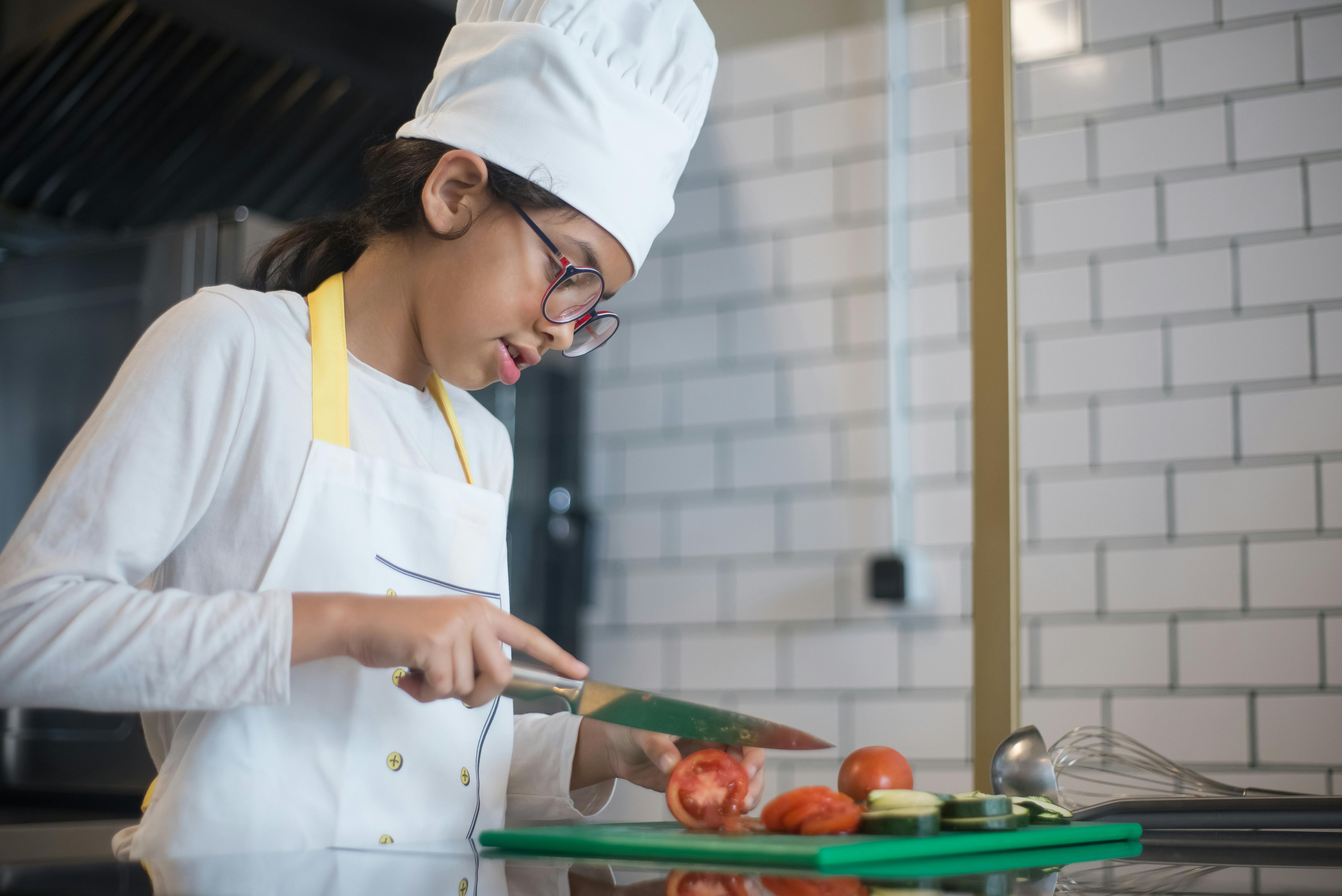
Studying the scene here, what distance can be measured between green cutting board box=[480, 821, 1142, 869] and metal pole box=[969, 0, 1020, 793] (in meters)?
0.16

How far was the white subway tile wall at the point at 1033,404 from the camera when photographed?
183cm

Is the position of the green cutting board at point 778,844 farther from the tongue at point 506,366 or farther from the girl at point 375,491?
the tongue at point 506,366

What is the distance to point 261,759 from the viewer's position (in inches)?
33.2

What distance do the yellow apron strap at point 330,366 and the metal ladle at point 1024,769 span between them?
1.85ft

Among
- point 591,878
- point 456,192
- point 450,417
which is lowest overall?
point 591,878

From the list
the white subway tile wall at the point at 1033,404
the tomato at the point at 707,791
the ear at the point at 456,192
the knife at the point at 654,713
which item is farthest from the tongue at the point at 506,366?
the white subway tile wall at the point at 1033,404

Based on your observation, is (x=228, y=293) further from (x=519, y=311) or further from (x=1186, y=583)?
(x=1186, y=583)

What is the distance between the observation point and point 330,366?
94cm

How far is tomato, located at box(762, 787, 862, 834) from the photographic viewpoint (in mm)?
773

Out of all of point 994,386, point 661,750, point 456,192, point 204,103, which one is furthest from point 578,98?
point 204,103

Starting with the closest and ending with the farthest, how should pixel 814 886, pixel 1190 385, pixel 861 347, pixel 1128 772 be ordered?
pixel 814 886 → pixel 1128 772 → pixel 1190 385 → pixel 861 347

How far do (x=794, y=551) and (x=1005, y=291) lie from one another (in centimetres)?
121

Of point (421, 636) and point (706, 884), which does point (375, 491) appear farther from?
point (706, 884)

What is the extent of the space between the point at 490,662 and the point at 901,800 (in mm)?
275
